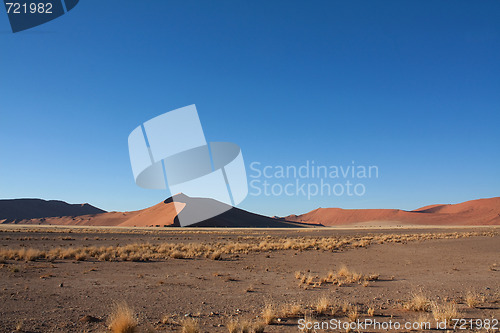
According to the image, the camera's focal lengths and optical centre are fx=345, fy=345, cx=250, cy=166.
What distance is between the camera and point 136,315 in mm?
8242

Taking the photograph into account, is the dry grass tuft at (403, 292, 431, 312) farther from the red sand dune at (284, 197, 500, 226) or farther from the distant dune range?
the red sand dune at (284, 197, 500, 226)

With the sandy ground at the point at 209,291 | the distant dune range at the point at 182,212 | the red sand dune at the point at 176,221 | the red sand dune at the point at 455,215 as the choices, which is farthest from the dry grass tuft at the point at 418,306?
the red sand dune at the point at 455,215

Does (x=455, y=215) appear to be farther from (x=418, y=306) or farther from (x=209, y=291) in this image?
(x=209, y=291)

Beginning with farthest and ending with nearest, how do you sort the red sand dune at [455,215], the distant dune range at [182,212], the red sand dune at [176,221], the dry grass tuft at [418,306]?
the red sand dune at [455,215]
the distant dune range at [182,212]
the red sand dune at [176,221]
the dry grass tuft at [418,306]

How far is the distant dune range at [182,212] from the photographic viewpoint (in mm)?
116394

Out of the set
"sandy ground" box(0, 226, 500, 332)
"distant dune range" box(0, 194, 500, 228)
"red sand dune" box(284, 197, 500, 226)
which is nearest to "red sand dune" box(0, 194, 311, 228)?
"distant dune range" box(0, 194, 500, 228)

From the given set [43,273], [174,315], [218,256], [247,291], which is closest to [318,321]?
[174,315]

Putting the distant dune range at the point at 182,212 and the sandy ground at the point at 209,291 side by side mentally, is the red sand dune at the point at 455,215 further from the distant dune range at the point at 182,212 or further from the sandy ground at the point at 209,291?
the sandy ground at the point at 209,291

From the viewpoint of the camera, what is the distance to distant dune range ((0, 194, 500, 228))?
116 meters

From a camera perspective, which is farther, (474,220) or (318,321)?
(474,220)

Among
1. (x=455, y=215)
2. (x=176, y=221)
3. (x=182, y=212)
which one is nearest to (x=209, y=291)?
(x=176, y=221)

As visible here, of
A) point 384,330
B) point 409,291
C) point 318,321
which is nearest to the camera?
point 384,330

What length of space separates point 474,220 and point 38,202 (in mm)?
209411

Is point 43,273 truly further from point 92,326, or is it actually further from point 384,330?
point 384,330
